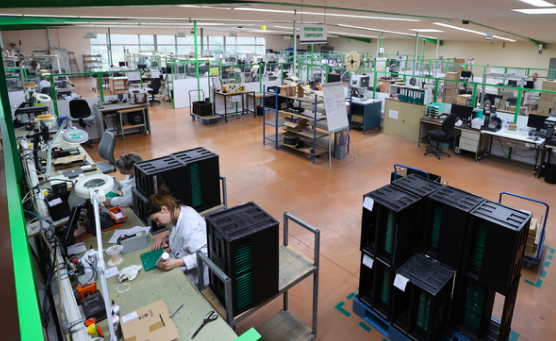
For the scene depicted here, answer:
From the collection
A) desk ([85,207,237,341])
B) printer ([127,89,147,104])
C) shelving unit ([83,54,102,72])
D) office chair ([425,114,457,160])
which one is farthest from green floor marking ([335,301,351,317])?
shelving unit ([83,54,102,72])

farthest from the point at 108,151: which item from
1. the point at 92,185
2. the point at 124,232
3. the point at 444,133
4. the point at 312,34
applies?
the point at 444,133

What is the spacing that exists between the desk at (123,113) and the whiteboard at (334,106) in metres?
4.62

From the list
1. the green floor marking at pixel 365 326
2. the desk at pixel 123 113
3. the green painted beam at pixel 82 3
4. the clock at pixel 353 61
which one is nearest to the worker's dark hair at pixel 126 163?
the green floor marking at pixel 365 326

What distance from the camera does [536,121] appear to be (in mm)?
6566

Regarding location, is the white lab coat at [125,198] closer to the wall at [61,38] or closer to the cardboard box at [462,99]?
the cardboard box at [462,99]

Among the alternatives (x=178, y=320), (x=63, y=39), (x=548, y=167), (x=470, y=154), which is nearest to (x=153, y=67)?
(x=63, y=39)

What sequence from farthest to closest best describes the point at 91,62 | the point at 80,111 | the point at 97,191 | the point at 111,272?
1. the point at 91,62
2. the point at 80,111
3. the point at 111,272
4. the point at 97,191

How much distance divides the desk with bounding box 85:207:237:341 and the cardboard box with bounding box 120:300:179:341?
0.20 feet

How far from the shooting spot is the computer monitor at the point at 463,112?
7.38 m

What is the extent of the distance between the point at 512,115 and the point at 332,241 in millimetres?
5223

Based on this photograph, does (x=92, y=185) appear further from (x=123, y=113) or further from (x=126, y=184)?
(x=123, y=113)

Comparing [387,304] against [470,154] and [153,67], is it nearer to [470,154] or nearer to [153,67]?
[470,154]

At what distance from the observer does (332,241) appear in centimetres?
441

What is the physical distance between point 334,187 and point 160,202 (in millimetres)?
3697
